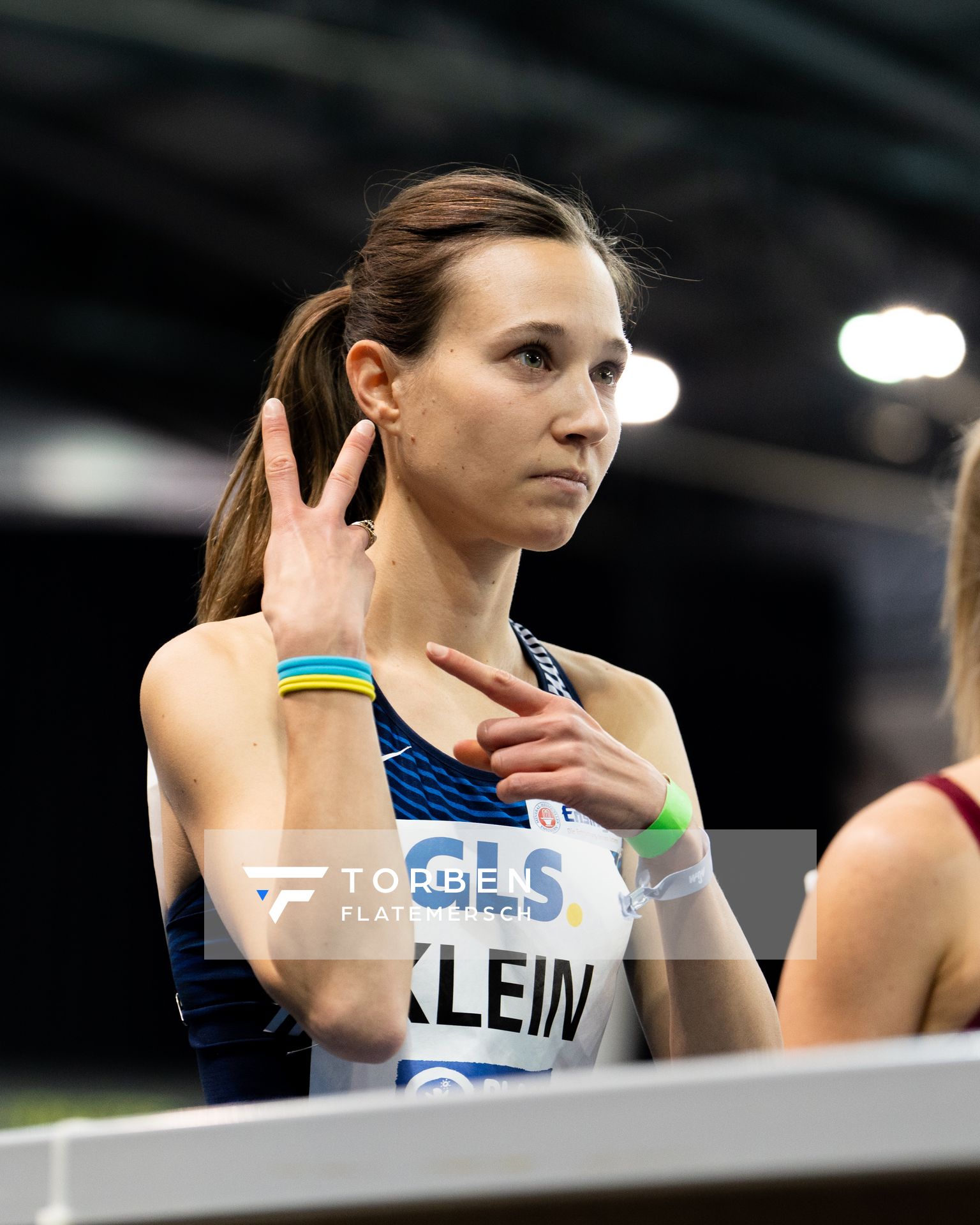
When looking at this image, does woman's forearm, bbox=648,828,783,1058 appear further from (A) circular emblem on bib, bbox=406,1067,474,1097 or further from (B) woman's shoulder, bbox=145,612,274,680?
(B) woman's shoulder, bbox=145,612,274,680

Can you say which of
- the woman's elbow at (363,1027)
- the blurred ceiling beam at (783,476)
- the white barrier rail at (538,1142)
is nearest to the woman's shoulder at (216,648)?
the woman's elbow at (363,1027)

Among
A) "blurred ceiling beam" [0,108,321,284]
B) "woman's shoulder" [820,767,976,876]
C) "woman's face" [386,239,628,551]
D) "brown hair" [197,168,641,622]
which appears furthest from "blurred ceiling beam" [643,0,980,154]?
"woman's shoulder" [820,767,976,876]

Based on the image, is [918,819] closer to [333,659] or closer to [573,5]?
[333,659]

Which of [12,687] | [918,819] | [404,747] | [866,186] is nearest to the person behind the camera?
[918,819]

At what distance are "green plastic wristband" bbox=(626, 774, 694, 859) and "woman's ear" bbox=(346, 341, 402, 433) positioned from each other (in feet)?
1.85

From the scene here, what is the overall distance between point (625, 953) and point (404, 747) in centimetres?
37

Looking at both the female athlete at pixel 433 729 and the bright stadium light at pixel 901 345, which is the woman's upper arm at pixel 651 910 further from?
the bright stadium light at pixel 901 345

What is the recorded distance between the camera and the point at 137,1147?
43 centimetres

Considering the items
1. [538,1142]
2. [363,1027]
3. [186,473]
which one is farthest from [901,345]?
[538,1142]

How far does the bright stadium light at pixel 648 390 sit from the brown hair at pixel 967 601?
4762 millimetres

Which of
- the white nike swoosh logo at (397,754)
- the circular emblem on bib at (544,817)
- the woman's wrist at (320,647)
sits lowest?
the circular emblem on bib at (544,817)

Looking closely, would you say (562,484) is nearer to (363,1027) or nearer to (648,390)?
(363,1027)

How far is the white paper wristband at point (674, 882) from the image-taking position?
143cm

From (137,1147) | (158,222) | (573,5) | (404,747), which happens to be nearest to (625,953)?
(404,747)
